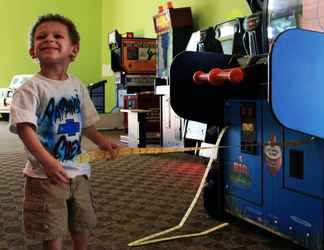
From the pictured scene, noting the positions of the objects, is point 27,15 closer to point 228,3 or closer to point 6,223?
point 228,3

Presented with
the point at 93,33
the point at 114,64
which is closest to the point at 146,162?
the point at 114,64

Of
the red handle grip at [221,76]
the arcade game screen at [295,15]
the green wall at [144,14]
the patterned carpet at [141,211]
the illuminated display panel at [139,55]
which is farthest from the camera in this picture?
the illuminated display panel at [139,55]

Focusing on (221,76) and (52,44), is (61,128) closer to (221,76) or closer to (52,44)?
(52,44)

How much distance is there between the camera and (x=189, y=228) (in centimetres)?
192

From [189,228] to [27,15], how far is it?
24.3ft

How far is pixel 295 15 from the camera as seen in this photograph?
2.74m

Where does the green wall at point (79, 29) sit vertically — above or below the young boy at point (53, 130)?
above

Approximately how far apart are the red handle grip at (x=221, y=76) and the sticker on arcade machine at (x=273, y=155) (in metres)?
0.28

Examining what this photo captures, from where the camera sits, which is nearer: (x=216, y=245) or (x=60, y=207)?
(x=60, y=207)

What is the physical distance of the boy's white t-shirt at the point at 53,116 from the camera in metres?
1.17

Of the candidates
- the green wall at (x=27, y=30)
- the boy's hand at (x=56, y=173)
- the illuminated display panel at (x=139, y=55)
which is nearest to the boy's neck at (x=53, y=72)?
the boy's hand at (x=56, y=173)

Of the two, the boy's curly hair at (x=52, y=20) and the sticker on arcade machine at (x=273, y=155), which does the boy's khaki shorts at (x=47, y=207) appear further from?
the sticker on arcade machine at (x=273, y=155)

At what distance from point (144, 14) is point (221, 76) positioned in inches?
203

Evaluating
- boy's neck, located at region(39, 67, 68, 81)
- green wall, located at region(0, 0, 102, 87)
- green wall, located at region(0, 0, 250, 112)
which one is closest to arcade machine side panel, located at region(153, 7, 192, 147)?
green wall, located at region(0, 0, 250, 112)
